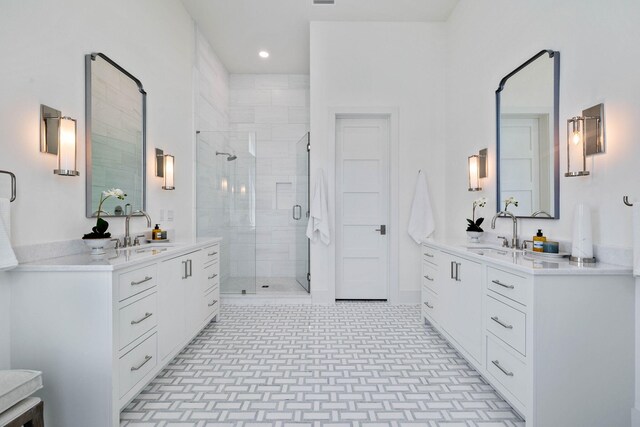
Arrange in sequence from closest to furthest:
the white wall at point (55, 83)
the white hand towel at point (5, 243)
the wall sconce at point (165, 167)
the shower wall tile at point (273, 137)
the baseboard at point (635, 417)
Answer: the white hand towel at point (5, 243) → the baseboard at point (635, 417) → the white wall at point (55, 83) → the wall sconce at point (165, 167) → the shower wall tile at point (273, 137)

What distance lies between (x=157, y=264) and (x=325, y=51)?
3.19 metres

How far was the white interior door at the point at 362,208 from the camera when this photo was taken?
13.5 feet

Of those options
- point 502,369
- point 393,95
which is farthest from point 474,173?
point 502,369

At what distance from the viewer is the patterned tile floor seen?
1801 mm

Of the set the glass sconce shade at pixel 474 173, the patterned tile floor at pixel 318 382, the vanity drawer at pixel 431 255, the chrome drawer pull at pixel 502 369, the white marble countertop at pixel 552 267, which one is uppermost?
the glass sconce shade at pixel 474 173

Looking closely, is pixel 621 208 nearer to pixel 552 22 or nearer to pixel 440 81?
pixel 552 22

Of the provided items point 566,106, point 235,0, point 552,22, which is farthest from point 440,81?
point 235,0

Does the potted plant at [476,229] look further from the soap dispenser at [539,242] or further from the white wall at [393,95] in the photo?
the white wall at [393,95]

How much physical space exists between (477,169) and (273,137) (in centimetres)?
314

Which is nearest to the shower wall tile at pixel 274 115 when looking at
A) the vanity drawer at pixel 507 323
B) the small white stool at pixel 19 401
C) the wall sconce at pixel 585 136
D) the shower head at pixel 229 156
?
the shower head at pixel 229 156

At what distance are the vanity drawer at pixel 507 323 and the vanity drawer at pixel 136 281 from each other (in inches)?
81.9

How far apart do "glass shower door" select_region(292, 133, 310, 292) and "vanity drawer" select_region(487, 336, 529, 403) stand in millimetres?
2478

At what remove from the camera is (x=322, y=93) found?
13.0ft

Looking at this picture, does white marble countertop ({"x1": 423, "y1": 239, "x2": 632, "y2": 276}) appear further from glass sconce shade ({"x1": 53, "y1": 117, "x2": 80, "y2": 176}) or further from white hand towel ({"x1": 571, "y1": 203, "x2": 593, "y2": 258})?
glass sconce shade ({"x1": 53, "y1": 117, "x2": 80, "y2": 176})
